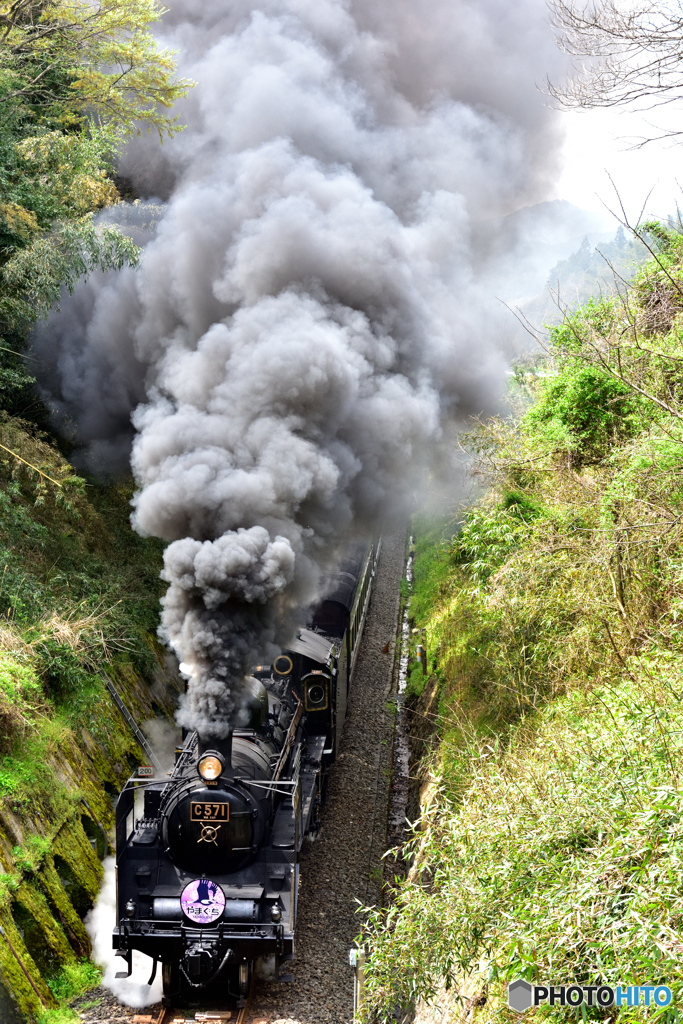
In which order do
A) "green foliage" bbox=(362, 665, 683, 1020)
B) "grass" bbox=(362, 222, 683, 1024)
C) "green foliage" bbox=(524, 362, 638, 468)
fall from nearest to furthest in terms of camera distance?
"green foliage" bbox=(362, 665, 683, 1020) → "grass" bbox=(362, 222, 683, 1024) → "green foliage" bbox=(524, 362, 638, 468)

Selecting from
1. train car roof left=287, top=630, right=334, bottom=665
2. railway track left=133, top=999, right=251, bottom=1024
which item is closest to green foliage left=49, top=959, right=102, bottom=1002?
railway track left=133, top=999, right=251, bottom=1024

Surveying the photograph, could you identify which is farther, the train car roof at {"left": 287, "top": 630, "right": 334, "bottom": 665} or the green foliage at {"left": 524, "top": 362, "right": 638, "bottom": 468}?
the train car roof at {"left": 287, "top": 630, "right": 334, "bottom": 665}

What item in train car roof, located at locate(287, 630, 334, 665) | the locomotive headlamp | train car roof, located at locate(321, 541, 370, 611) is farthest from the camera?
train car roof, located at locate(321, 541, 370, 611)

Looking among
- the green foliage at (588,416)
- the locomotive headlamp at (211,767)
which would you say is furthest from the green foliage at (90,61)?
the locomotive headlamp at (211,767)

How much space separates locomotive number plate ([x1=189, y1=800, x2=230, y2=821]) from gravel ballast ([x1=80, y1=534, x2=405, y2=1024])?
A: 1.59m

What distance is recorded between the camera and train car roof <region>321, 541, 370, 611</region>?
11555 mm

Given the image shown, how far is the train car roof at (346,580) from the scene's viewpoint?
1155cm

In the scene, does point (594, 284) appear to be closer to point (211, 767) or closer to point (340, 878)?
point (340, 878)

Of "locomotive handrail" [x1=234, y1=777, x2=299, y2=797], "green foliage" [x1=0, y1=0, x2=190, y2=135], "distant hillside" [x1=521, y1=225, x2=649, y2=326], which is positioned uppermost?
"green foliage" [x1=0, y1=0, x2=190, y2=135]

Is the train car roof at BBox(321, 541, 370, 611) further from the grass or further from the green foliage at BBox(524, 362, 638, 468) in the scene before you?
A: the green foliage at BBox(524, 362, 638, 468)

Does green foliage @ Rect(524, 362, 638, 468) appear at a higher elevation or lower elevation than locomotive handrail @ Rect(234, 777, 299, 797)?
higher

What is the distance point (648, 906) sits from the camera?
10.3 ft

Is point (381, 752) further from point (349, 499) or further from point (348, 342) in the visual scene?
point (348, 342)

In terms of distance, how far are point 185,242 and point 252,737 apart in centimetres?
618
